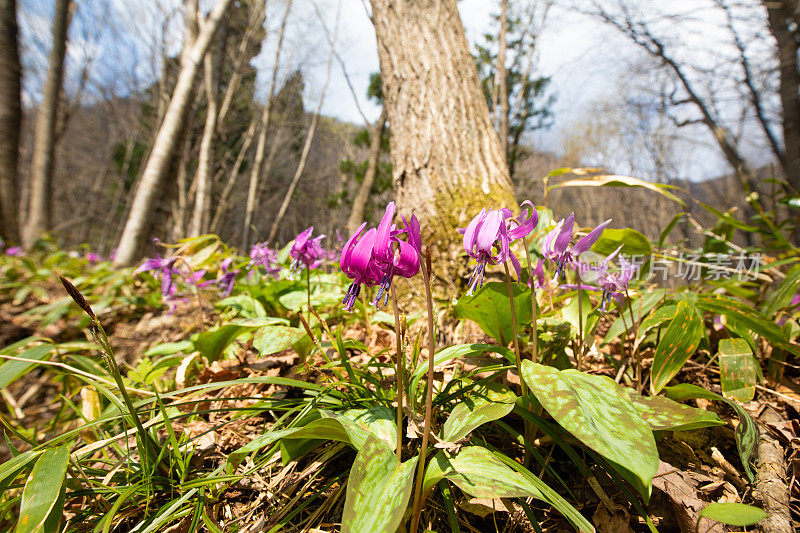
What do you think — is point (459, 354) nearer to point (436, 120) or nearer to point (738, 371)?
point (738, 371)

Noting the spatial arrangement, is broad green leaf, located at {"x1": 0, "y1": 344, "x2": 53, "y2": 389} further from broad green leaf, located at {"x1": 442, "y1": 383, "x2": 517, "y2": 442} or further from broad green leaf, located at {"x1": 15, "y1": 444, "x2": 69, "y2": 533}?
broad green leaf, located at {"x1": 442, "y1": 383, "x2": 517, "y2": 442}

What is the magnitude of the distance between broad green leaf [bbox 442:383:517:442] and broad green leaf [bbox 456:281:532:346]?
8.3 inches

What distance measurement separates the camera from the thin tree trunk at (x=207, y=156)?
7.34m

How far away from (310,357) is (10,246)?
704 centimetres

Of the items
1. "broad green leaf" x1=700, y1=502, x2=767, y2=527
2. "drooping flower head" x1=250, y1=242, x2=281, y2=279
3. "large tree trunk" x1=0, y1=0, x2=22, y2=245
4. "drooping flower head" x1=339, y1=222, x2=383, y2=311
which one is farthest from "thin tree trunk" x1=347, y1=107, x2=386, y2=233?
"broad green leaf" x1=700, y1=502, x2=767, y2=527

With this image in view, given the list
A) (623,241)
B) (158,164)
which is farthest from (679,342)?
(158,164)

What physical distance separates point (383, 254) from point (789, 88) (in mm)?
7169

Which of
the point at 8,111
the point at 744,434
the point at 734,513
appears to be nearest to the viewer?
the point at 734,513

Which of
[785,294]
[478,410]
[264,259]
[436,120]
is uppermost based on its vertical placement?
[436,120]

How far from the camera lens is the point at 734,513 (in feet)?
1.92

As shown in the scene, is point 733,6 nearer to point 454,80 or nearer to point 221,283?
point 454,80

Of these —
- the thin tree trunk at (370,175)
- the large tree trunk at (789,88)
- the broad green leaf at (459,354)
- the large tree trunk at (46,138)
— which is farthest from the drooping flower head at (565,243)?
the large tree trunk at (46,138)

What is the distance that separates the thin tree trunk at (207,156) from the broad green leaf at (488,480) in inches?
298

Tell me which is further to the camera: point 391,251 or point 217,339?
point 217,339
